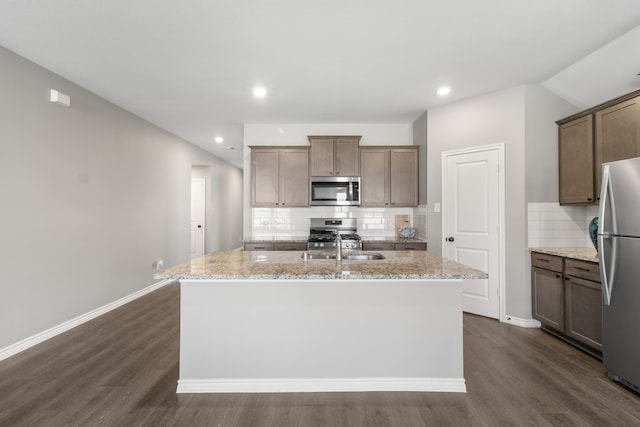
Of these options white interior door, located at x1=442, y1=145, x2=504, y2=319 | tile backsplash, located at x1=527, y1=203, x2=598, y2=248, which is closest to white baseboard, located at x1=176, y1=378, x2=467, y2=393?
white interior door, located at x1=442, y1=145, x2=504, y2=319

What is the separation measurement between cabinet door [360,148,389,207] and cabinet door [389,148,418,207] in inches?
3.2

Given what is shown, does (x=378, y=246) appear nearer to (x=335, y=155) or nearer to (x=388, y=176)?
(x=388, y=176)

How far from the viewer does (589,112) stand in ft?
9.28

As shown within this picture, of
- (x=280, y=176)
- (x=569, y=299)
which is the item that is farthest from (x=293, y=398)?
(x=280, y=176)

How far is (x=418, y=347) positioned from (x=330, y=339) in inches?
24.4

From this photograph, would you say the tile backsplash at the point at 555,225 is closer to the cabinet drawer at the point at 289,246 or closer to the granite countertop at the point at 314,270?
the granite countertop at the point at 314,270

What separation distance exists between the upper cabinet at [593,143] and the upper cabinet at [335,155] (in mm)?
2420

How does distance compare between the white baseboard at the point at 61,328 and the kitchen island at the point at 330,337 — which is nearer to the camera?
the kitchen island at the point at 330,337

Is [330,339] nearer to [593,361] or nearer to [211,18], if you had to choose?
[593,361]

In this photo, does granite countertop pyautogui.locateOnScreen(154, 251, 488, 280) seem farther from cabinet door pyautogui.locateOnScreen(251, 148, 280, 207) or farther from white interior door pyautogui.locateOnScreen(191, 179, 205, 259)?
white interior door pyautogui.locateOnScreen(191, 179, 205, 259)

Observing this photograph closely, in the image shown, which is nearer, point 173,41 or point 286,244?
point 173,41

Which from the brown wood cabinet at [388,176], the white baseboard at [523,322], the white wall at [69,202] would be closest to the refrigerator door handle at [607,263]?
the white baseboard at [523,322]

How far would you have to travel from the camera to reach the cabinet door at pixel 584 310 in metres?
2.50

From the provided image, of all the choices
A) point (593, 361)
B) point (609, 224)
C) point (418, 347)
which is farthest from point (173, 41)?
point (593, 361)
